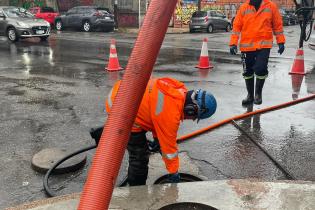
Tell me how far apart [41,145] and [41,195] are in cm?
130

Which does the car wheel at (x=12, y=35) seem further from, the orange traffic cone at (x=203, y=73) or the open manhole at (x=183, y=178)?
the open manhole at (x=183, y=178)

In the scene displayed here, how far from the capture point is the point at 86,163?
13.8 ft

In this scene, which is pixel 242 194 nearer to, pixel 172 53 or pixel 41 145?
pixel 41 145

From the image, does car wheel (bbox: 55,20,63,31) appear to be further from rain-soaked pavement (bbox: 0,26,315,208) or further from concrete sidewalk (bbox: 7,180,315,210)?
concrete sidewalk (bbox: 7,180,315,210)

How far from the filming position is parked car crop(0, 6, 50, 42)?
16.5 metres

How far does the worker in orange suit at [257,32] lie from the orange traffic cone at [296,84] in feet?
3.61

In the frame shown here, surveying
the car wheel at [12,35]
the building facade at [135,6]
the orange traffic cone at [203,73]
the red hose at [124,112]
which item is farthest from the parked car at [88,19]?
the red hose at [124,112]

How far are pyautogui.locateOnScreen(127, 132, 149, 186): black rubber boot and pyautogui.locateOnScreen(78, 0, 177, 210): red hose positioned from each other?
168cm

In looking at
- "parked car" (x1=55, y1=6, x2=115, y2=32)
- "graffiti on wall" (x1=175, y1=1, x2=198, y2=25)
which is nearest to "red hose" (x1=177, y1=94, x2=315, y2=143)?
"parked car" (x1=55, y1=6, x2=115, y2=32)

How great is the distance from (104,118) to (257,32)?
8.99ft

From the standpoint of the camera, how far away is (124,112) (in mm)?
1578

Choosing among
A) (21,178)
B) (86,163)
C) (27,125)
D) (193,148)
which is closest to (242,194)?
(193,148)

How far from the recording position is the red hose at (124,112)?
1.51 meters

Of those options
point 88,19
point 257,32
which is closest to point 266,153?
point 257,32
